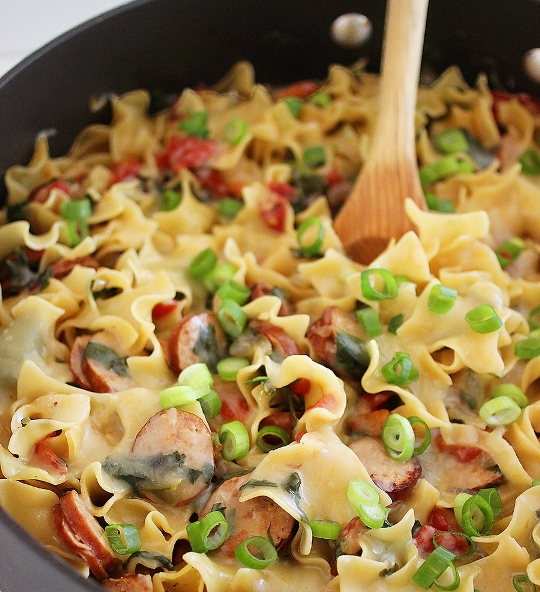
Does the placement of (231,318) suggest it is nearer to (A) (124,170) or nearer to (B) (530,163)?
(A) (124,170)

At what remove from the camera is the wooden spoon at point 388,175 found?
365 cm

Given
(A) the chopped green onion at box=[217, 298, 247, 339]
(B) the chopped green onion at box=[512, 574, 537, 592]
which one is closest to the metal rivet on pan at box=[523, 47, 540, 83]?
(A) the chopped green onion at box=[217, 298, 247, 339]

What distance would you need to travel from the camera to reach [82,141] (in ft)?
13.5

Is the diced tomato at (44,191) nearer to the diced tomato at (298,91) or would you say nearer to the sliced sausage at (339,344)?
the diced tomato at (298,91)

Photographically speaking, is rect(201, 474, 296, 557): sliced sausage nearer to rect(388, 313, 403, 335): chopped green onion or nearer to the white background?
rect(388, 313, 403, 335): chopped green onion

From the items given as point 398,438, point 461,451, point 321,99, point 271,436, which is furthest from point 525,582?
point 321,99

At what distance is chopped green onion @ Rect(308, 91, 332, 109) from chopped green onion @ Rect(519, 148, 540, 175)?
1.13m

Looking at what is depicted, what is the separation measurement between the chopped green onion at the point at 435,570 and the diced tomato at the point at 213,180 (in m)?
2.28

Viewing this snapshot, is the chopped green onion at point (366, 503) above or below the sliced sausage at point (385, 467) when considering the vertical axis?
above

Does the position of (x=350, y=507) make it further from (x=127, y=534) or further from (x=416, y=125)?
(x=416, y=125)

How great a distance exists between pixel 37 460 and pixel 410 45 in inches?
96.3

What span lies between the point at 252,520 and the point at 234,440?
0.32m

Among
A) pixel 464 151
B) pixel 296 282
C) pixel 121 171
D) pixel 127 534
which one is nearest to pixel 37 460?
pixel 127 534

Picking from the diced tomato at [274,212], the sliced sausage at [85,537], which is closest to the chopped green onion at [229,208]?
the diced tomato at [274,212]
